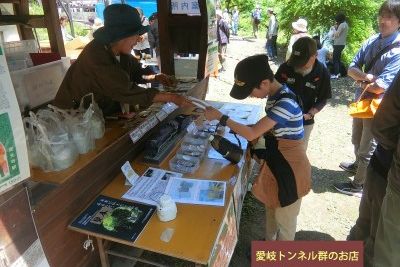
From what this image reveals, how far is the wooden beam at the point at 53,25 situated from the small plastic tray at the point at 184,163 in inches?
94.8

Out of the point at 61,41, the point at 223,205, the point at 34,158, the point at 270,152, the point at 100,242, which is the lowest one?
the point at 100,242

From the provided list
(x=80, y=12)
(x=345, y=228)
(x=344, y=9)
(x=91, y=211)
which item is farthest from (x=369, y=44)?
(x=80, y=12)

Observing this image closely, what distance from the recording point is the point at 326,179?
12.6ft

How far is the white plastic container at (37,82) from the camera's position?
2.61m

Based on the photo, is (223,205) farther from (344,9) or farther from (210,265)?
(344,9)

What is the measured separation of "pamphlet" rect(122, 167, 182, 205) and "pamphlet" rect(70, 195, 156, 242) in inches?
2.3

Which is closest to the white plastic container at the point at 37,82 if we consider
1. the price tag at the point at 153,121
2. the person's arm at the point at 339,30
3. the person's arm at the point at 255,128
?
the price tag at the point at 153,121

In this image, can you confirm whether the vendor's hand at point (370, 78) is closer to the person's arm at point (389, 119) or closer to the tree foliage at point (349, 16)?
the person's arm at point (389, 119)

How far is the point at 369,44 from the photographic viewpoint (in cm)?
300

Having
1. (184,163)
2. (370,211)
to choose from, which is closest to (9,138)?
(184,163)

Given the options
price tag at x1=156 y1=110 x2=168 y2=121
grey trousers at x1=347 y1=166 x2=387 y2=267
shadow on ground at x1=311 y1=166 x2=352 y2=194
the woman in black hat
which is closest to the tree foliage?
shadow on ground at x1=311 y1=166 x2=352 y2=194

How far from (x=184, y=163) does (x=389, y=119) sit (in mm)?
1279

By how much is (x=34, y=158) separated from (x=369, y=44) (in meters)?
2.98

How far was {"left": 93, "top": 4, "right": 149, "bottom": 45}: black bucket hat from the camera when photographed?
2.03 metres
